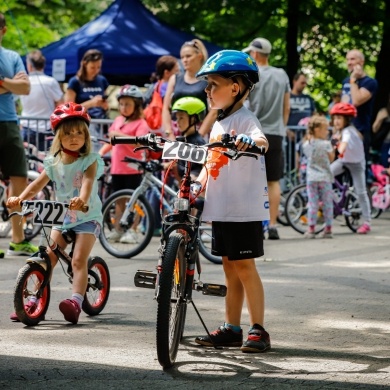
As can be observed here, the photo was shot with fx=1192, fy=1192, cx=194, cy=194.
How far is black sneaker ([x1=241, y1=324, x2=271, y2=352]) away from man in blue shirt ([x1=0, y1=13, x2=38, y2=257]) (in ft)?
15.6

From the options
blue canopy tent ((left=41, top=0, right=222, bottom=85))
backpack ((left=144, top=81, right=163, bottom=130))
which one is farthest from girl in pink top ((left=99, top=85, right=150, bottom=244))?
blue canopy tent ((left=41, top=0, right=222, bottom=85))

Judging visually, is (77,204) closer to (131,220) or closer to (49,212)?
(49,212)

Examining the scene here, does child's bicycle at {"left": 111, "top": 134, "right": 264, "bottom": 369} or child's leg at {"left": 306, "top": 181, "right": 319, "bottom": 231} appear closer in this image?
child's bicycle at {"left": 111, "top": 134, "right": 264, "bottom": 369}

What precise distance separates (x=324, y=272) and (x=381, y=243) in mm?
3153

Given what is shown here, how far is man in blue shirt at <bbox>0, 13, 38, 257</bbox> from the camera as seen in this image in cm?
1081

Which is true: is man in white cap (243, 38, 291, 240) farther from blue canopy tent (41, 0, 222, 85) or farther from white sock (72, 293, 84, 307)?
white sock (72, 293, 84, 307)

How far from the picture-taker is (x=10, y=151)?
10992mm

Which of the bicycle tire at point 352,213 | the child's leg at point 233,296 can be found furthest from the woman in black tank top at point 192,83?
the child's leg at point 233,296

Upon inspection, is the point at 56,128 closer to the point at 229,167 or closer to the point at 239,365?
the point at 229,167

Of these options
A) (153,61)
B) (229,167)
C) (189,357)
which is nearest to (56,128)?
(229,167)

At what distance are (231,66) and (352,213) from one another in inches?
347

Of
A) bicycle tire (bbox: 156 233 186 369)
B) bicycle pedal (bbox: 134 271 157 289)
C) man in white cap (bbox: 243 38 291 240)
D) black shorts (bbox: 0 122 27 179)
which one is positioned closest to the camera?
bicycle tire (bbox: 156 233 186 369)

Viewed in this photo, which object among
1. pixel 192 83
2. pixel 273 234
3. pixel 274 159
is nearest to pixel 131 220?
pixel 192 83

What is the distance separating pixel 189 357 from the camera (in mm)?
6234
